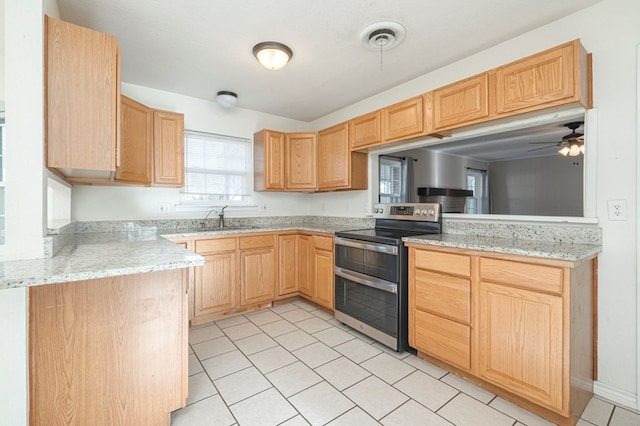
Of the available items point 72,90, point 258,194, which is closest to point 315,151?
point 258,194

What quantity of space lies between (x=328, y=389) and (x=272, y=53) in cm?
250

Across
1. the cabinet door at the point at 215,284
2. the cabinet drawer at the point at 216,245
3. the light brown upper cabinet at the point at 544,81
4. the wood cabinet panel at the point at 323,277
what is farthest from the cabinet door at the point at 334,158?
the light brown upper cabinet at the point at 544,81

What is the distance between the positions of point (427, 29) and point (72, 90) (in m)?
2.27

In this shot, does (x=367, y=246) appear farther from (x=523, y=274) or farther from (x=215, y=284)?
(x=215, y=284)

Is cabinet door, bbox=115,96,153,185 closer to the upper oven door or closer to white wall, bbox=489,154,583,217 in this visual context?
the upper oven door

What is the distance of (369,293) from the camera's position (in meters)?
2.58

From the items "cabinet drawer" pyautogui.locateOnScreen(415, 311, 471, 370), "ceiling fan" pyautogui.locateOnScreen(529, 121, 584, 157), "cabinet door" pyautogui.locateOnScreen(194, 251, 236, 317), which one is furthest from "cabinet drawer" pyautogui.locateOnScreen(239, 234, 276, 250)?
"ceiling fan" pyautogui.locateOnScreen(529, 121, 584, 157)

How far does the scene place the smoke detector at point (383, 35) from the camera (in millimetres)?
2074

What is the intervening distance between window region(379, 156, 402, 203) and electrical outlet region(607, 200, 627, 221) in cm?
171

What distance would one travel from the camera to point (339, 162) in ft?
11.1

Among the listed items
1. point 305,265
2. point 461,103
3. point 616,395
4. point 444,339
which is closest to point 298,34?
point 461,103

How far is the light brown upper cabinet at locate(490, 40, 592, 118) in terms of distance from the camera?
171cm

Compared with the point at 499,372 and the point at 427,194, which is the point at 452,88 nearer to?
the point at 427,194

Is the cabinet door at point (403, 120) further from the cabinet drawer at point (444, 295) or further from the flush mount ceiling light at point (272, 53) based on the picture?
the cabinet drawer at point (444, 295)
